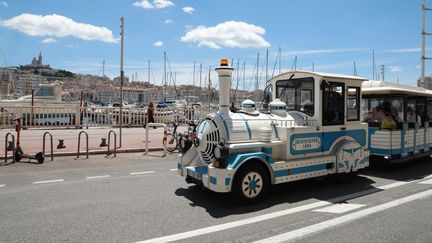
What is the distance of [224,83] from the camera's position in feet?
19.7

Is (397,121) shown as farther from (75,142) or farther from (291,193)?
(75,142)

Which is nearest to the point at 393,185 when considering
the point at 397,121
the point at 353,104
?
the point at 353,104

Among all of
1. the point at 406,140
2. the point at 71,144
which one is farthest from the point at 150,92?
the point at 406,140

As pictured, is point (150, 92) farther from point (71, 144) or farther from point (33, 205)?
point (33, 205)

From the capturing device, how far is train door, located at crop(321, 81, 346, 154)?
7.04m

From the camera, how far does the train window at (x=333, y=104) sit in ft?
23.1

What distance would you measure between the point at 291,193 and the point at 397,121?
525 centimetres

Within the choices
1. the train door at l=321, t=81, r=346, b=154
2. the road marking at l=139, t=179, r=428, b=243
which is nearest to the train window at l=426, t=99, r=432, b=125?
the train door at l=321, t=81, r=346, b=154

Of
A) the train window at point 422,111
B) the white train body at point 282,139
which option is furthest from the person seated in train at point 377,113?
the white train body at point 282,139

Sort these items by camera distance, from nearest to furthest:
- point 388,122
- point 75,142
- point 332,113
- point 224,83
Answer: point 224,83
point 332,113
point 388,122
point 75,142

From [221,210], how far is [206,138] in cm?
142

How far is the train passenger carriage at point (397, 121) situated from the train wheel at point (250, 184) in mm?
4755

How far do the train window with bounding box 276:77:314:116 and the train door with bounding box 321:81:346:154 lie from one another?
0.29m

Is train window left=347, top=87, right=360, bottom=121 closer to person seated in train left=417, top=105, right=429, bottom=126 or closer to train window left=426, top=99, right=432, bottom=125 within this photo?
person seated in train left=417, top=105, right=429, bottom=126
